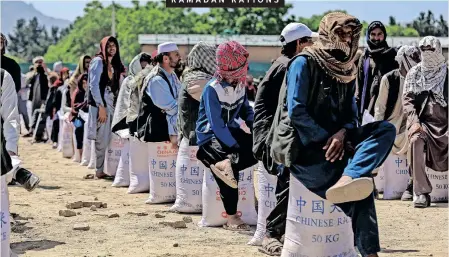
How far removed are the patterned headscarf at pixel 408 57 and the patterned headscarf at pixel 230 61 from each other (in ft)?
10.7

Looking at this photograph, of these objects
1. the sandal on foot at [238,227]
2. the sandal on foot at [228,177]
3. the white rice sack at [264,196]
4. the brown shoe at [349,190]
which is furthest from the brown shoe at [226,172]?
the brown shoe at [349,190]

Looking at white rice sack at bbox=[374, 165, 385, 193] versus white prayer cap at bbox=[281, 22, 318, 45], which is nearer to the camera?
white prayer cap at bbox=[281, 22, 318, 45]

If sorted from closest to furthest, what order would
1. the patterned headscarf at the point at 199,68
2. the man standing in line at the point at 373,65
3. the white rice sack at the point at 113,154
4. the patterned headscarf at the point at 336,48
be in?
the patterned headscarf at the point at 336,48 < the patterned headscarf at the point at 199,68 < the man standing in line at the point at 373,65 < the white rice sack at the point at 113,154

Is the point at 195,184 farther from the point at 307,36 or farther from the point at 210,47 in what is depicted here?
the point at 307,36

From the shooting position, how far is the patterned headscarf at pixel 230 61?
8570mm

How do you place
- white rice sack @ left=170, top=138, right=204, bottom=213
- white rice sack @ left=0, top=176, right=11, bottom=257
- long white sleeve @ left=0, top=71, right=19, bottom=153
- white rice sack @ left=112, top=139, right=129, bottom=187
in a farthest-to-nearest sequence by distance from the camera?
1. white rice sack @ left=112, top=139, right=129, bottom=187
2. white rice sack @ left=170, top=138, right=204, bottom=213
3. long white sleeve @ left=0, top=71, right=19, bottom=153
4. white rice sack @ left=0, top=176, right=11, bottom=257

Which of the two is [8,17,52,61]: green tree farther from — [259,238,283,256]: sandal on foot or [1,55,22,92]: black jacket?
[259,238,283,256]: sandal on foot

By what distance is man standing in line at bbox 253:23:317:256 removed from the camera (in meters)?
7.24

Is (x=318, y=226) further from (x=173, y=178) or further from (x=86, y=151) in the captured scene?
(x=86, y=151)

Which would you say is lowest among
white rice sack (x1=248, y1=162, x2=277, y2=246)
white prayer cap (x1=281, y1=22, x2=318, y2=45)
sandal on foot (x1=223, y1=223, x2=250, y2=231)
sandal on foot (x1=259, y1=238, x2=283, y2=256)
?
sandal on foot (x1=223, y1=223, x2=250, y2=231)

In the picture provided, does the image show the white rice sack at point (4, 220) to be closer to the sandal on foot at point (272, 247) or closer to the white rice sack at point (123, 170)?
the sandal on foot at point (272, 247)

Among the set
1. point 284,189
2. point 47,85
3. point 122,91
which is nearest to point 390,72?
point 122,91

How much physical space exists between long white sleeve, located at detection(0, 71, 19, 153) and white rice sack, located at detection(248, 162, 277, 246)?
205cm

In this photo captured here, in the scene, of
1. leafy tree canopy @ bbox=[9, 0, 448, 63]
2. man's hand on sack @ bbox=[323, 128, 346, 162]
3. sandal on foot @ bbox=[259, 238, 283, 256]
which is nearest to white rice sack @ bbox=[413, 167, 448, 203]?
sandal on foot @ bbox=[259, 238, 283, 256]
